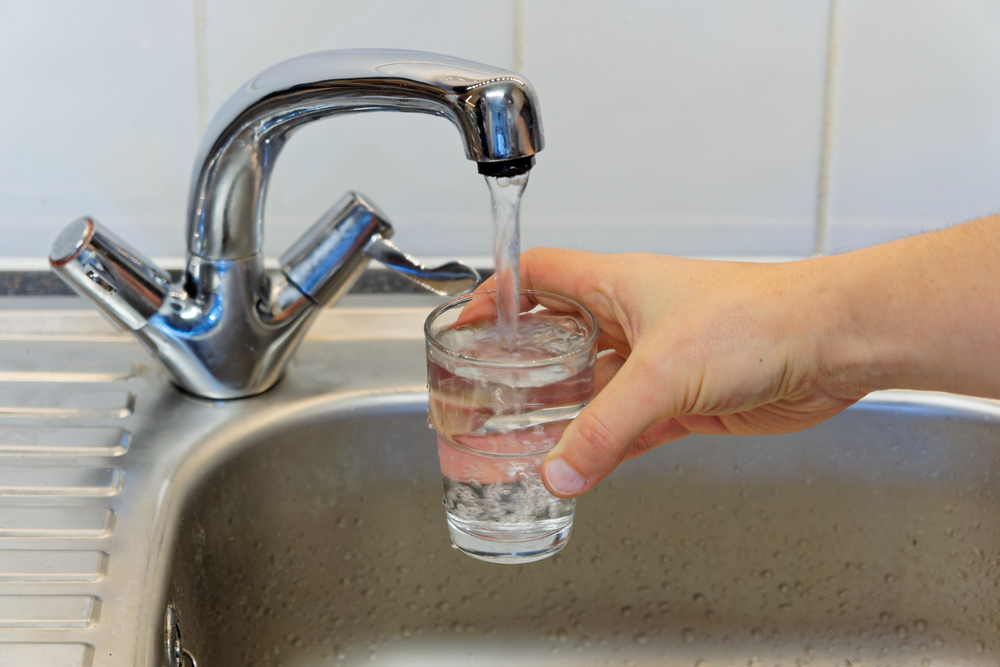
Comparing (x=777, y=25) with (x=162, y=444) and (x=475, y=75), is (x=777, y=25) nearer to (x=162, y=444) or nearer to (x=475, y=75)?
(x=475, y=75)

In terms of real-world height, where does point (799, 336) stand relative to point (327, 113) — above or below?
below

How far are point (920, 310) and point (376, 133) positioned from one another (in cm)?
49

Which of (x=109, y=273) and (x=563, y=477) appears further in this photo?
(x=109, y=273)

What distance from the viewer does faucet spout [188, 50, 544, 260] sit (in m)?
0.46

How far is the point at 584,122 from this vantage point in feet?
2.59

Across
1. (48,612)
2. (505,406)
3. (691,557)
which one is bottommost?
(691,557)

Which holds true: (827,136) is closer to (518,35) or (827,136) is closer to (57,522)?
(518,35)

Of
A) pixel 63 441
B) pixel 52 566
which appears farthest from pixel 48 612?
pixel 63 441

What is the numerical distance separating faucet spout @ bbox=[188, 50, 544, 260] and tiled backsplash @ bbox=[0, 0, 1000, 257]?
0.60 feet

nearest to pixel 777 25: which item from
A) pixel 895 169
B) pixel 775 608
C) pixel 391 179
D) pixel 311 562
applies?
pixel 895 169

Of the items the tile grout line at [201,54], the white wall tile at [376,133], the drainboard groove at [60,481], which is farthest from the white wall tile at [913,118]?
the drainboard groove at [60,481]

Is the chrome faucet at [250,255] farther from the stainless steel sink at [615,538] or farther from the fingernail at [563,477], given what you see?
the fingernail at [563,477]

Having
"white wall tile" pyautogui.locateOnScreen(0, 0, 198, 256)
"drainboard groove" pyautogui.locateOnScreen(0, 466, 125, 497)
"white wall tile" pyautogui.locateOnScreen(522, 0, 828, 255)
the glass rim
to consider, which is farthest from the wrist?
"white wall tile" pyautogui.locateOnScreen(0, 0, 198, 256)

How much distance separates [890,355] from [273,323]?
16.5 inches
